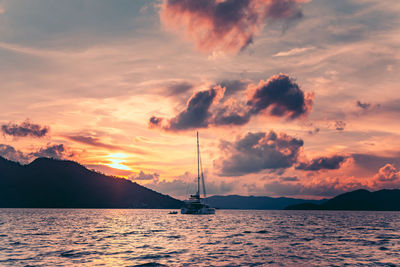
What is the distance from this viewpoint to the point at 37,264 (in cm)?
3931

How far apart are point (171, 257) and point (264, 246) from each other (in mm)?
20266

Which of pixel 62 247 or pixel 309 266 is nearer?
pixel 309 266

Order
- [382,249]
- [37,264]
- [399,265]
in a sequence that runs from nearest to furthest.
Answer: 1. [37,264]
2. [399,265]
3. [382,249]

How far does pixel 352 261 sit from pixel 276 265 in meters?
11.1

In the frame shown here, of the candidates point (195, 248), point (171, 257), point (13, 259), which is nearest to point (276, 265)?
point (171, 257)

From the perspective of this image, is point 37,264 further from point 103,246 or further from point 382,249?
point 382,249

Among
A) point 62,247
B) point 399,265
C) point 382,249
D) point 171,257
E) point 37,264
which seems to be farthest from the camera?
point 382,249

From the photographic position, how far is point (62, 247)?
54.2 metres

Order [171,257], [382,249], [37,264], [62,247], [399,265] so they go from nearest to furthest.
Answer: [37,264] → [399,265] → [171,257] → [62,247] → [382,249]

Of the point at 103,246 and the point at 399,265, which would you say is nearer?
the point at 399,265

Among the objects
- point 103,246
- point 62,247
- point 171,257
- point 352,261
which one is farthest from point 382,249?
point 62,247

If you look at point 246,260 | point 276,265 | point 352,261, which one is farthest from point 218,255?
point 352,261

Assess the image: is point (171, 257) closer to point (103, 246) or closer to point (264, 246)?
point (103, 246)

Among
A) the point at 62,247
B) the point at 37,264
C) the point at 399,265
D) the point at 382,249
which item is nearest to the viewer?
the point at 37,264
